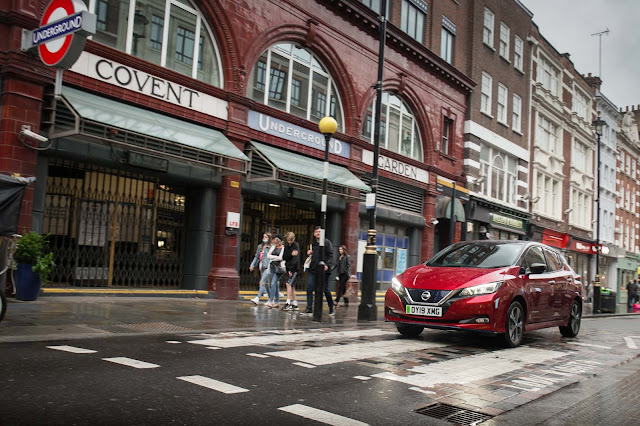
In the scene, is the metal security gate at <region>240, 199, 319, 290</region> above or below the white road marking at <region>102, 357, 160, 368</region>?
above

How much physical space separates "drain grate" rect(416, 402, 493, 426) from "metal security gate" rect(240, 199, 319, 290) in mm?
12686

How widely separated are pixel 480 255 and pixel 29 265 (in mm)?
8137

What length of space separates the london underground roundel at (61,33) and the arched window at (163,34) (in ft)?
6.97

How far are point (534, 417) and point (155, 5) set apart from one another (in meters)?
13.1

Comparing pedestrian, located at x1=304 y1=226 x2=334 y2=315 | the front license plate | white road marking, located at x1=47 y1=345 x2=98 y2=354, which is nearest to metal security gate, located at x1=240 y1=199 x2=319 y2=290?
pedestrian, located at x1=304 y1=226 x2=334 y2=315

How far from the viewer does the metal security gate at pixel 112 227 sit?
41.9 ft

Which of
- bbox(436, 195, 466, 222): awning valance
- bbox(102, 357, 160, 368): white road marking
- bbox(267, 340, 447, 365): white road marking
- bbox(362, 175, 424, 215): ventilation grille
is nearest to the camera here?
bbox(102, 357, 160, 368): white road marking

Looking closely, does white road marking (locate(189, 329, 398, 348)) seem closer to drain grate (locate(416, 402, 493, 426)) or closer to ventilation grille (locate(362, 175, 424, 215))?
drain grate (locate(416, 402, 493, 426))

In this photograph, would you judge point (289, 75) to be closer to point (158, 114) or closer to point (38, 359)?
point (158, 114)

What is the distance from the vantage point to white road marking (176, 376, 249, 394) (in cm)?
469

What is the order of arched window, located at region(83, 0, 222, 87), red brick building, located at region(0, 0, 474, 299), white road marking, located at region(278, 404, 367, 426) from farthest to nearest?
1. arched window, located at region(83, 0, 222, 87)
2. red brick building, located at region(0, 0, 474, 299)
3. white road marking, located at region(278, 404, 367, 426)

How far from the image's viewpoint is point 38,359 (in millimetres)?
5488

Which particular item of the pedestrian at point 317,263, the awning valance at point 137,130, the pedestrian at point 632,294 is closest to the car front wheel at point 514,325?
the pedestrian at point 317,263

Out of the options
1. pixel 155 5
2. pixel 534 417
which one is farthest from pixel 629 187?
pixel 534 417
